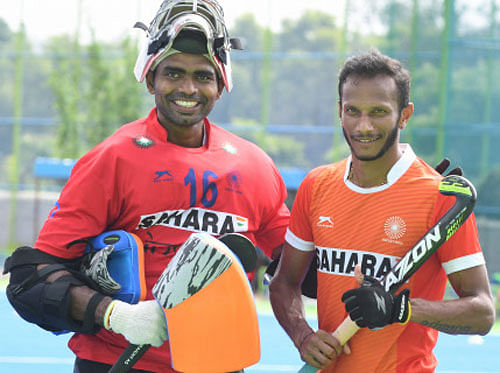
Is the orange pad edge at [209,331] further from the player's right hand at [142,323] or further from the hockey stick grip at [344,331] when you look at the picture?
the hockey stick grip at [344,331]

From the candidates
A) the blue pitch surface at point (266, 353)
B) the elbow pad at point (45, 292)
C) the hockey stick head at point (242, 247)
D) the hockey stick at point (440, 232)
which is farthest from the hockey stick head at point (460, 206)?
the blue pitch surface at point (266, 353)

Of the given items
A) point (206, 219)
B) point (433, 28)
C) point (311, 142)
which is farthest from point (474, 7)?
point (206, 219)

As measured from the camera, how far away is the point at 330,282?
11.0 feet

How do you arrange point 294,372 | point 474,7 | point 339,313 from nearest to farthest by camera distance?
point 339,313 → point 294,372 → point 474,7

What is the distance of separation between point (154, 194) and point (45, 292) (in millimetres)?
628

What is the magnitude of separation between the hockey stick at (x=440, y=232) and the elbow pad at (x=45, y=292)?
3.92 ft

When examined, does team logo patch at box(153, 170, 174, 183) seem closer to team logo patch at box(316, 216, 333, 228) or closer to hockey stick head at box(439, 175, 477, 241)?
team logo patch at box(316, 216, 333, 228)

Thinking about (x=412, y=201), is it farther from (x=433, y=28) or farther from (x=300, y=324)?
(x=433, y=28)

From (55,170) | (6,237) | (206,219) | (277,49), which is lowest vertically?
(6,237)

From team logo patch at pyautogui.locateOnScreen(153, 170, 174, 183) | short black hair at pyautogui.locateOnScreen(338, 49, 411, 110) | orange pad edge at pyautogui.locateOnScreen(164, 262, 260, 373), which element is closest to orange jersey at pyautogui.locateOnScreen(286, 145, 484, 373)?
short black hair at pyautogui.locateOnScreen(338, 49, 411, 110)

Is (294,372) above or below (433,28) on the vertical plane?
below

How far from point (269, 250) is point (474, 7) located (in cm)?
1394

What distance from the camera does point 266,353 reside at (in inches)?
394

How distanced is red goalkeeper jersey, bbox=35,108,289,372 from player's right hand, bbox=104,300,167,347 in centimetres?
38
